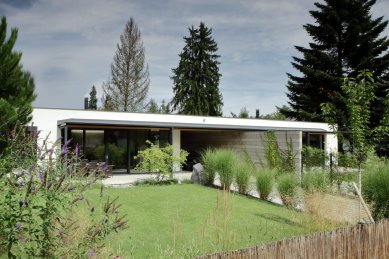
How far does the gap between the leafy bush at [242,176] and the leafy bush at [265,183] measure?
32.6 inches

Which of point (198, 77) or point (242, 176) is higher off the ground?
point (198, 77)

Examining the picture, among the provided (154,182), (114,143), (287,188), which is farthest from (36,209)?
(114,143)

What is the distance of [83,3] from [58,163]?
8.72 metres

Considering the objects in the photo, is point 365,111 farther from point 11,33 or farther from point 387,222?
point 11,33

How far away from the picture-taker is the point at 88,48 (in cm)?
2022

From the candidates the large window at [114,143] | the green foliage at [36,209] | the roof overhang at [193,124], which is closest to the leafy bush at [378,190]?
the green foliage at [36,209]

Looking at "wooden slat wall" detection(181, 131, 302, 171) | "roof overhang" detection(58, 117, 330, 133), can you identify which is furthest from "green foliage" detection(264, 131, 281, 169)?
"roof overhang" detection(58, 117, 330, 133)

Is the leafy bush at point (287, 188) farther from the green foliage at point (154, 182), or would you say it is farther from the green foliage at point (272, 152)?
the green foliage at point (272, 152)

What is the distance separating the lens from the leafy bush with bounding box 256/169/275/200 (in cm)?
1158

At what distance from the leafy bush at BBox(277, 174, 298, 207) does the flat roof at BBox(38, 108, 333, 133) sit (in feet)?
21.3

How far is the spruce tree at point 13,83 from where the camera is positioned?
35.6 ft

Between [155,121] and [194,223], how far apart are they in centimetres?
1242

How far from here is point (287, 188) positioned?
1028cm

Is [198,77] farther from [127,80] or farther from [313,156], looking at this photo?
[313,156]
